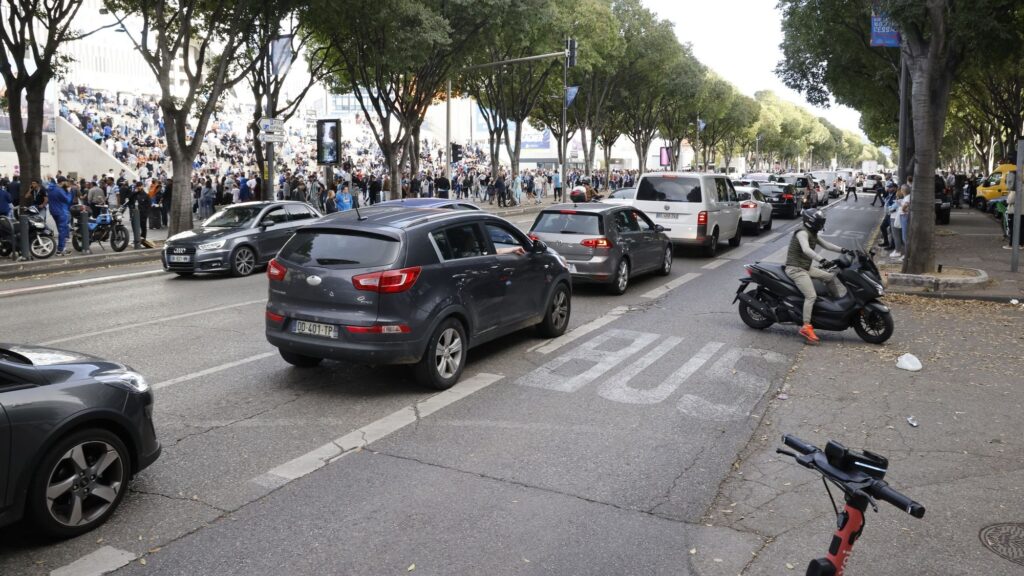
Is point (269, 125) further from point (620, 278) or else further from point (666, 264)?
point (620, 278)

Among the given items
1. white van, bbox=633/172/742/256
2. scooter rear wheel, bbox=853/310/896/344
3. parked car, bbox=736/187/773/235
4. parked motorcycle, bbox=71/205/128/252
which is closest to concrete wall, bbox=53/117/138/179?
parked motorcycle, bbox=71/205/128/252

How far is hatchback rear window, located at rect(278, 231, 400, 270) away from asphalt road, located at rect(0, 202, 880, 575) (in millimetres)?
1168

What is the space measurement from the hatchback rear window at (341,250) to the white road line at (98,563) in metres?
3.25

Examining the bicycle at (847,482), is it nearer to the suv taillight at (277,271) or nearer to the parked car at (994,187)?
the suv taillight at (277,271)

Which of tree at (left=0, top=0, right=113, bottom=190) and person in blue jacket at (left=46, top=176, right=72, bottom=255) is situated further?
tree at (left=0, top=0, right=113, bottom=190)

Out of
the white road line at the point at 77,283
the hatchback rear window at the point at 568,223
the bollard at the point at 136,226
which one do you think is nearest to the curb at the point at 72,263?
the bollard at the point at 136,226

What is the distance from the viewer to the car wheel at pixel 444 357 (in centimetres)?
707

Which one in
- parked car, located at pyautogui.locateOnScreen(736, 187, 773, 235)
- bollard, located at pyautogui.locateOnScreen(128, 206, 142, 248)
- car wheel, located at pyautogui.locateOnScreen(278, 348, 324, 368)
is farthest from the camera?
parked car, located at pyautogui.locateOnScreen(736, 187, 773, 235)

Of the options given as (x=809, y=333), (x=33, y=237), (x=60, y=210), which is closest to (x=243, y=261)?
(x=33, y=237)

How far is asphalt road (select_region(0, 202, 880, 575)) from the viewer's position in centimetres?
421

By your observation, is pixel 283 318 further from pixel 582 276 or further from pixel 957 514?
pixel 582 276

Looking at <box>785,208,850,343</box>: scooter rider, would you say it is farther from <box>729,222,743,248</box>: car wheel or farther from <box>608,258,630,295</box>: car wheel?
<box>729,222,743,248</box>: car wheel

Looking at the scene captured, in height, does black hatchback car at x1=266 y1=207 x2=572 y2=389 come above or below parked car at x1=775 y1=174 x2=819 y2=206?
below

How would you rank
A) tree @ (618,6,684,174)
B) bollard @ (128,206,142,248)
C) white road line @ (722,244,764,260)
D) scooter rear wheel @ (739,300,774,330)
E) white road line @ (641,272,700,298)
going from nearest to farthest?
scooter rear wheel @ (739,300,774,330) → white road line @ (641,272,700,298) → white road line @ (722,244,764,260) → bollard @ (128,206,142,248) → tree @ (618,6,684,174)
